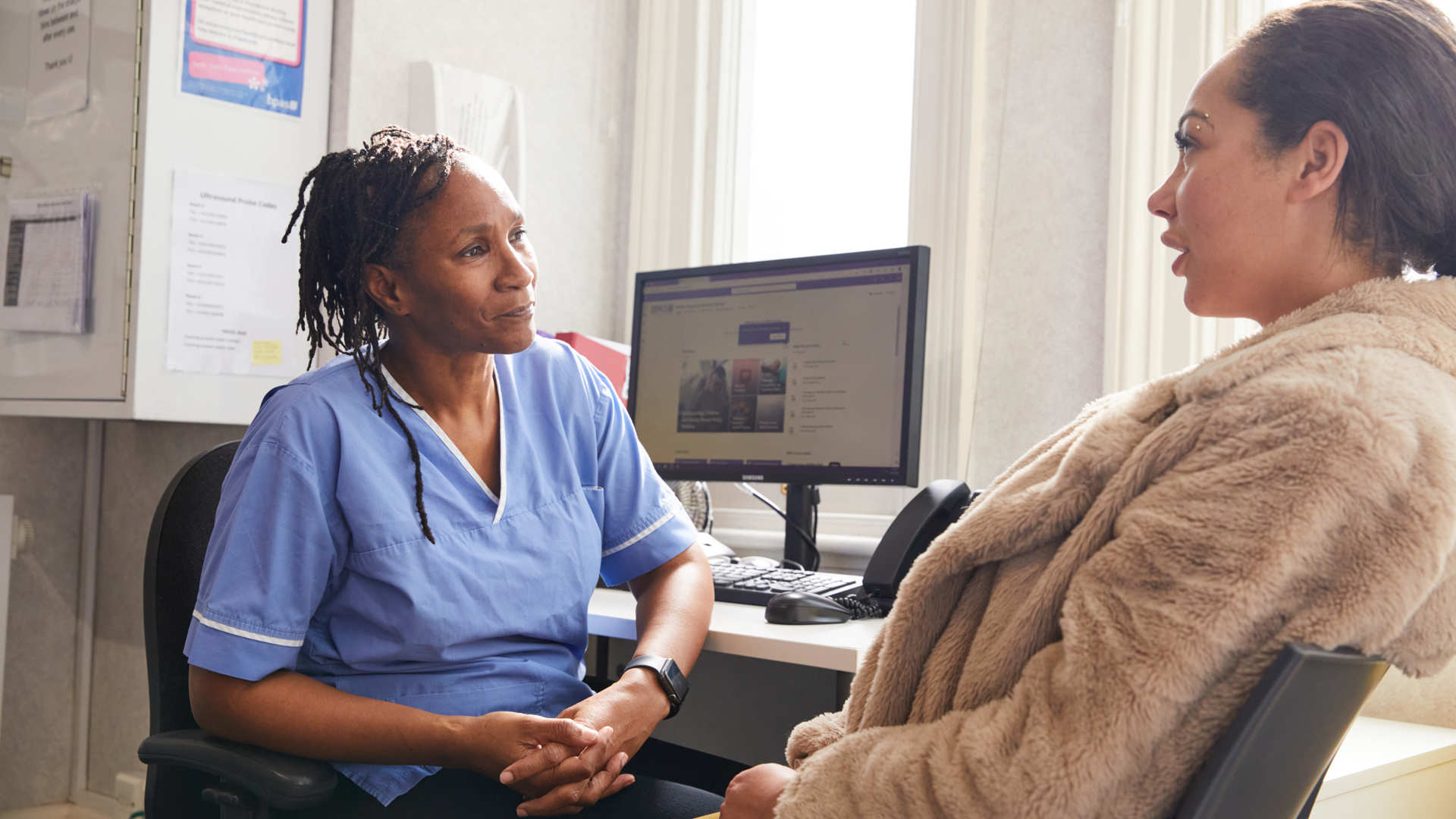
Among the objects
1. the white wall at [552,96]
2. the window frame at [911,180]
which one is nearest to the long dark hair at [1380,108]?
the window frame at [911,180]

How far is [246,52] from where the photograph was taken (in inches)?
84.9

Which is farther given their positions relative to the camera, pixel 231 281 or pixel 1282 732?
pixel 231 281

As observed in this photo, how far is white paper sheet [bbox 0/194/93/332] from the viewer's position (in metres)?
2.14

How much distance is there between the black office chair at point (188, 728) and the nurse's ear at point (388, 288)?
266 mm

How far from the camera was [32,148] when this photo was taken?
2.29m

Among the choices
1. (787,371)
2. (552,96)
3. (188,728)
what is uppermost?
(552,96)

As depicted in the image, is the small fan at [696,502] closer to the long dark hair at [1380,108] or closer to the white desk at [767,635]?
the white desk at [767,635]

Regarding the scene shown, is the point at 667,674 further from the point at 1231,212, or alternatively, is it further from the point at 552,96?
the point at 552,96

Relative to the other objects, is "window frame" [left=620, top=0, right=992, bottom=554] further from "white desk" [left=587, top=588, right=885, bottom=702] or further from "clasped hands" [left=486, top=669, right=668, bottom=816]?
"clasped hands" [left=486, top=669, right=668, bottom=816]

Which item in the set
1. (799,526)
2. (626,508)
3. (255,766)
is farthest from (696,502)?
(255,766)

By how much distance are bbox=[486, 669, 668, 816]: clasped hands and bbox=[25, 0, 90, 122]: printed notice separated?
170 centimetres

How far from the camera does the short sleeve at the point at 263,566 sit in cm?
110

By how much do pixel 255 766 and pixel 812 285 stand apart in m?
1.12

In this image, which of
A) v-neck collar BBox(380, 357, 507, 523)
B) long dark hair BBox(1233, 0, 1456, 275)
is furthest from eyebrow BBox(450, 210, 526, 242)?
long dark hair BBox(1233, 0, 1456, 275)
